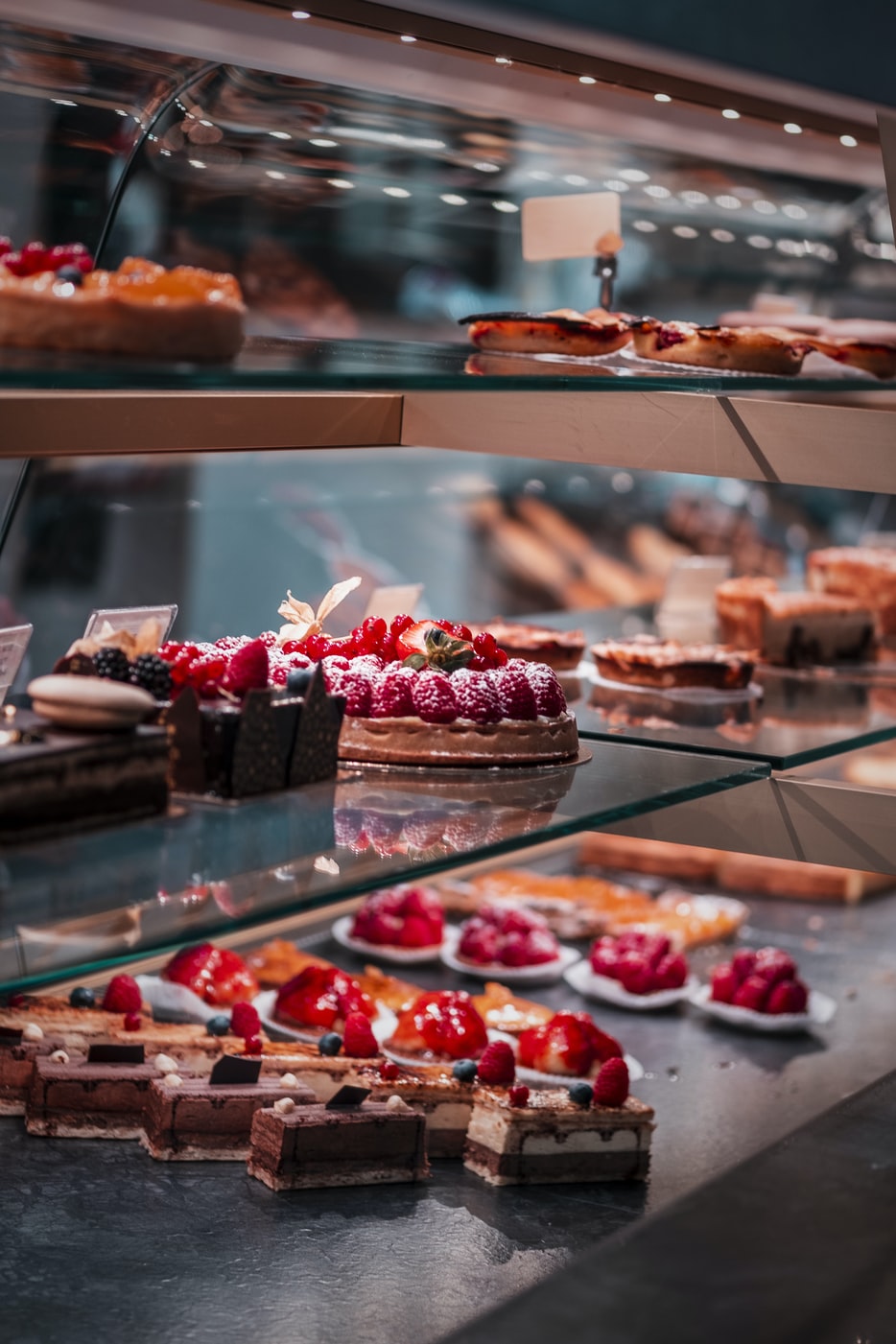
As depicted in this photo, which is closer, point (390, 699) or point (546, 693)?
point (390, 699)

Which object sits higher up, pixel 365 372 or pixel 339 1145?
pixel 365 372

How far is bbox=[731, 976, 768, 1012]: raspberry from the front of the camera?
3.77 m

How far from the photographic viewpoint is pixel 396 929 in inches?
158

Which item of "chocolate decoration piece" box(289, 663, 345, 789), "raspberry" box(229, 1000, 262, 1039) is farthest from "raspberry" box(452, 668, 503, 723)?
"raspberry" box(229, 1000, 262, 1039)

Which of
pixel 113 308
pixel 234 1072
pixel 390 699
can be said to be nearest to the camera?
pixel 113 308

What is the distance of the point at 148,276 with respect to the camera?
1550 mm

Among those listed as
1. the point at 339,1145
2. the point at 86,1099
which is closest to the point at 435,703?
the point at 339,1145

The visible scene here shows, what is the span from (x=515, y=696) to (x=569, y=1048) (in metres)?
1.28

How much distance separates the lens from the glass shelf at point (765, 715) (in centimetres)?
256

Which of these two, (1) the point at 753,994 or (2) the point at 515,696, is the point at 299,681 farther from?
(1) the point at 753,994

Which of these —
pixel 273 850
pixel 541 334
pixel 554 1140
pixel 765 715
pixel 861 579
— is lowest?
pixel 554 1140

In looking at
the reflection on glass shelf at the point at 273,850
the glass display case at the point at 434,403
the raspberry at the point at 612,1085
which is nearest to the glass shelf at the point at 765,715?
the glass display case at the point at 434,403

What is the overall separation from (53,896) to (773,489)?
19.0 feet

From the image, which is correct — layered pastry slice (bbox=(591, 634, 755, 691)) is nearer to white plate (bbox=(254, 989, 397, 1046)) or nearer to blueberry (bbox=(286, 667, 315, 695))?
white plate (bbox=(254, 989, 397, 1046))
